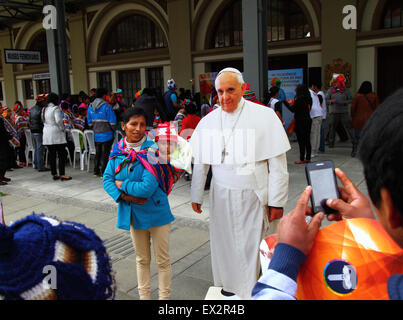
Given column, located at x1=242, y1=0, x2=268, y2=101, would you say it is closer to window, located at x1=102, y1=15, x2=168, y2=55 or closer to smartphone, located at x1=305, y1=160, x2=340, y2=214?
smartphone, located at x1=305, y1=160, x2=340, y2=214

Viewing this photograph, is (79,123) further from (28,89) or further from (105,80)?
(28,89)

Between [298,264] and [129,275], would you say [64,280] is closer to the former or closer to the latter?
[298,264]

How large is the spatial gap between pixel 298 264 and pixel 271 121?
6.57 ft

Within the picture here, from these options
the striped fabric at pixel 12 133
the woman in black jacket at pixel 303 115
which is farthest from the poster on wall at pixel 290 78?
the striped fabric at pixel 12 133

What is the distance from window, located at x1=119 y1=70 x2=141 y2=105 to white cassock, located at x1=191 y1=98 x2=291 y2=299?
14444mm

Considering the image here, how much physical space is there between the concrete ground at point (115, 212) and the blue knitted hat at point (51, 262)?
897 millimetres

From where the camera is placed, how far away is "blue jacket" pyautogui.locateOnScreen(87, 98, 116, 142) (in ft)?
25.3

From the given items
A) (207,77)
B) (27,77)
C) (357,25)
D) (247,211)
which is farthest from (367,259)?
(27,77)

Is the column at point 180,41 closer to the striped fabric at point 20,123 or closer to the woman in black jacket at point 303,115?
the striped fabric at point 20,123

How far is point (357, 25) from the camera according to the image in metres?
11.0

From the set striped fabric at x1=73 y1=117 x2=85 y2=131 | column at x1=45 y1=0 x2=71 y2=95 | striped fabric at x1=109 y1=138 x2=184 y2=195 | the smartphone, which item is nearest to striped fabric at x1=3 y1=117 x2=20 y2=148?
striped fabric at x1=73 y1=117 x2=85 y2=131

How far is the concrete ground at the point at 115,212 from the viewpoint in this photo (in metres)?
3.62

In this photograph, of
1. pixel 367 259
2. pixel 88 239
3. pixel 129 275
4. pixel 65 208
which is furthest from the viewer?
pixel 65 208

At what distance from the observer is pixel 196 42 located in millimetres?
14531
